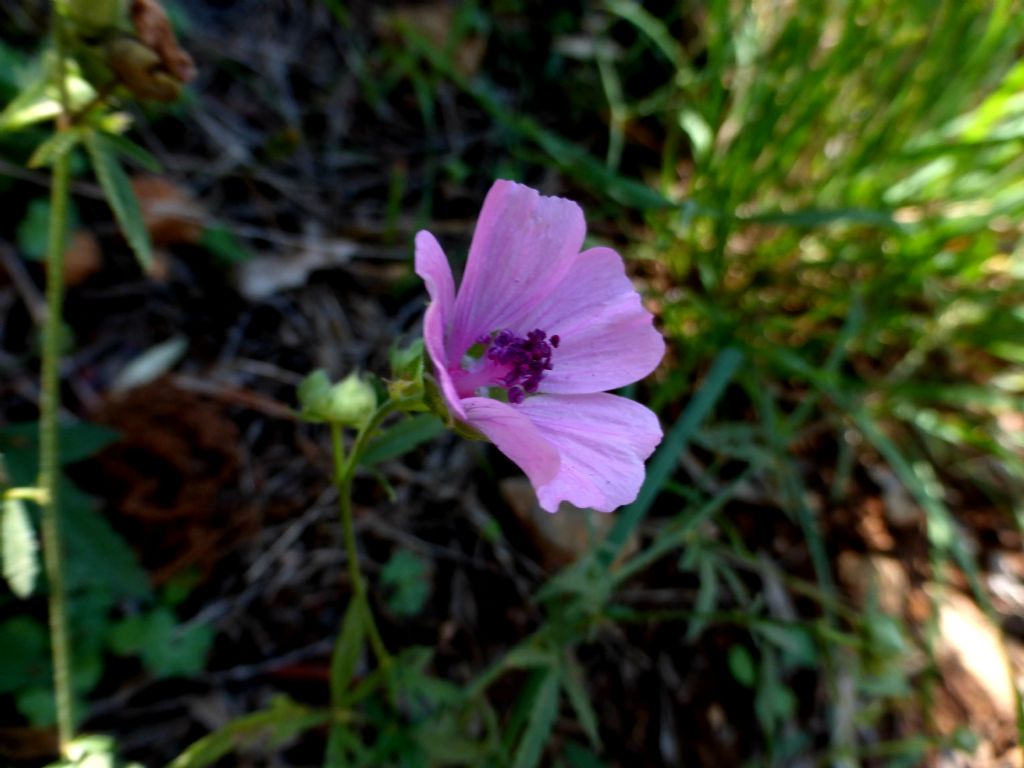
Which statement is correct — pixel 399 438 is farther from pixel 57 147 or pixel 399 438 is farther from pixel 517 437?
pixel 57 147

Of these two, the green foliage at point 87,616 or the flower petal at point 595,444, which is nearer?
the flower petal at point 595,444

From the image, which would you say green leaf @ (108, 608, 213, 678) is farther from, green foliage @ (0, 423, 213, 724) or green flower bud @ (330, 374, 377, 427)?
green flower bud @ (330, 374, 377, 427)

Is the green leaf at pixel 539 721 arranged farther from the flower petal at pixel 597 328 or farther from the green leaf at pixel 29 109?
the green leaf at pixel 29 109

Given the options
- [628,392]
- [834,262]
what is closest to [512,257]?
[628,392]

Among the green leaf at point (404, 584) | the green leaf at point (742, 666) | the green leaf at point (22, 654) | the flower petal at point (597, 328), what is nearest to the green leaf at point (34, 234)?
the green leaf at point (22, 654)

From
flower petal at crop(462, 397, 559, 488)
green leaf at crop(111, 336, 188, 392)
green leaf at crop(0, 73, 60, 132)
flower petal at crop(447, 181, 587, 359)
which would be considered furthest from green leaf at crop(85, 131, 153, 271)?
green leaf at crop(111, 336, 188, 392)
